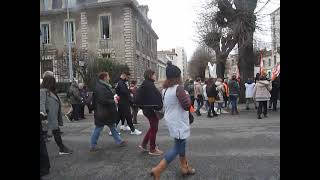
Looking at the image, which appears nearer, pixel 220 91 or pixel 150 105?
pixel 150 105

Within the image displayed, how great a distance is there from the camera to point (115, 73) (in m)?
23.1

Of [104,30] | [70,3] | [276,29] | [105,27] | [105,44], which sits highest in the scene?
[70,3]

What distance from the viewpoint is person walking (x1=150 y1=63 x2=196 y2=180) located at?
198 inches

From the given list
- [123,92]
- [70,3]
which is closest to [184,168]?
[123,92]

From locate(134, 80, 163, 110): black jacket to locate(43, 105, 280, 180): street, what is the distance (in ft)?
3.09

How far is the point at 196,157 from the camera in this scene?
6457mm

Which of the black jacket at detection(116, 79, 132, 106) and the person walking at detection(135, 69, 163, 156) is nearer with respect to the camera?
the person walking at detection(135, 69, 163, 156)

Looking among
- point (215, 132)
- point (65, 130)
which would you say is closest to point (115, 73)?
point (65, 130)

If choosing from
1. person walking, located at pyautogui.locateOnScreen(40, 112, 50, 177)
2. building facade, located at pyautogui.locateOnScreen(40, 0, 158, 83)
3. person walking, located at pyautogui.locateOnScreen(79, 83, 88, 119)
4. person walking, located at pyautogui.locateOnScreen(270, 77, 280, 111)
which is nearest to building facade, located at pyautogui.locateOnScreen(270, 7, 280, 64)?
person walking, located at pyautogui.locateOnScreen(270, 77, 280, 111)

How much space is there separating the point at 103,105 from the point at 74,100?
6530mm

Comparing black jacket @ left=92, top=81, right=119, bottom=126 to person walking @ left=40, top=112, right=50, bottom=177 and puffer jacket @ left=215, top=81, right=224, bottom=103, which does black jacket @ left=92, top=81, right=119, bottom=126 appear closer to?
person walking @ left=40, top=112, right=50, bottom=177

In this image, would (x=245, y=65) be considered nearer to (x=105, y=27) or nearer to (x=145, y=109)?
(x=145, y=109)

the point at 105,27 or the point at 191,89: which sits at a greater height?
the point at 105,27
